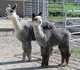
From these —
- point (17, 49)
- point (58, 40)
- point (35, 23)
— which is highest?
point (35, 23)

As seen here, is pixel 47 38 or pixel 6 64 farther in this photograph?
pixel 6 64

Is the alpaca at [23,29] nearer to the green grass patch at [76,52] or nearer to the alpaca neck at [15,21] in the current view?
the alpaca neck at [15,21]

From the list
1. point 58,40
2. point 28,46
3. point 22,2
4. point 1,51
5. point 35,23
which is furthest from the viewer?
point 22,2

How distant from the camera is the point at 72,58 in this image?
9.53m

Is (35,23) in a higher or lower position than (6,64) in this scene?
higher

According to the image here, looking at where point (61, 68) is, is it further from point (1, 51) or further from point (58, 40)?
point (1, 51)

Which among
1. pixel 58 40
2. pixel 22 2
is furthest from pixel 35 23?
pixel 22 2

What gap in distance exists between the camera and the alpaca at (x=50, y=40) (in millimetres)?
8031

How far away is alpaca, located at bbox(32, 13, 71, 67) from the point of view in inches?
316

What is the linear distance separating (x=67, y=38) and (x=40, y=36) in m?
0.87

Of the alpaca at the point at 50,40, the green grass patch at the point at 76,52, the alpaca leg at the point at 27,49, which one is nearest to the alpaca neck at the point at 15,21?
the alpaca leg at the point at 27,49

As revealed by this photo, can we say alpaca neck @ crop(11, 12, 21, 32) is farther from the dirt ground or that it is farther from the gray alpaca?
the dirt ground

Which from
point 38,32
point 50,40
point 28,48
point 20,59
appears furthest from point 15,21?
point 20,59

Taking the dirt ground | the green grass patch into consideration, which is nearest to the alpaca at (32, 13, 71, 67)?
the dirt ground
